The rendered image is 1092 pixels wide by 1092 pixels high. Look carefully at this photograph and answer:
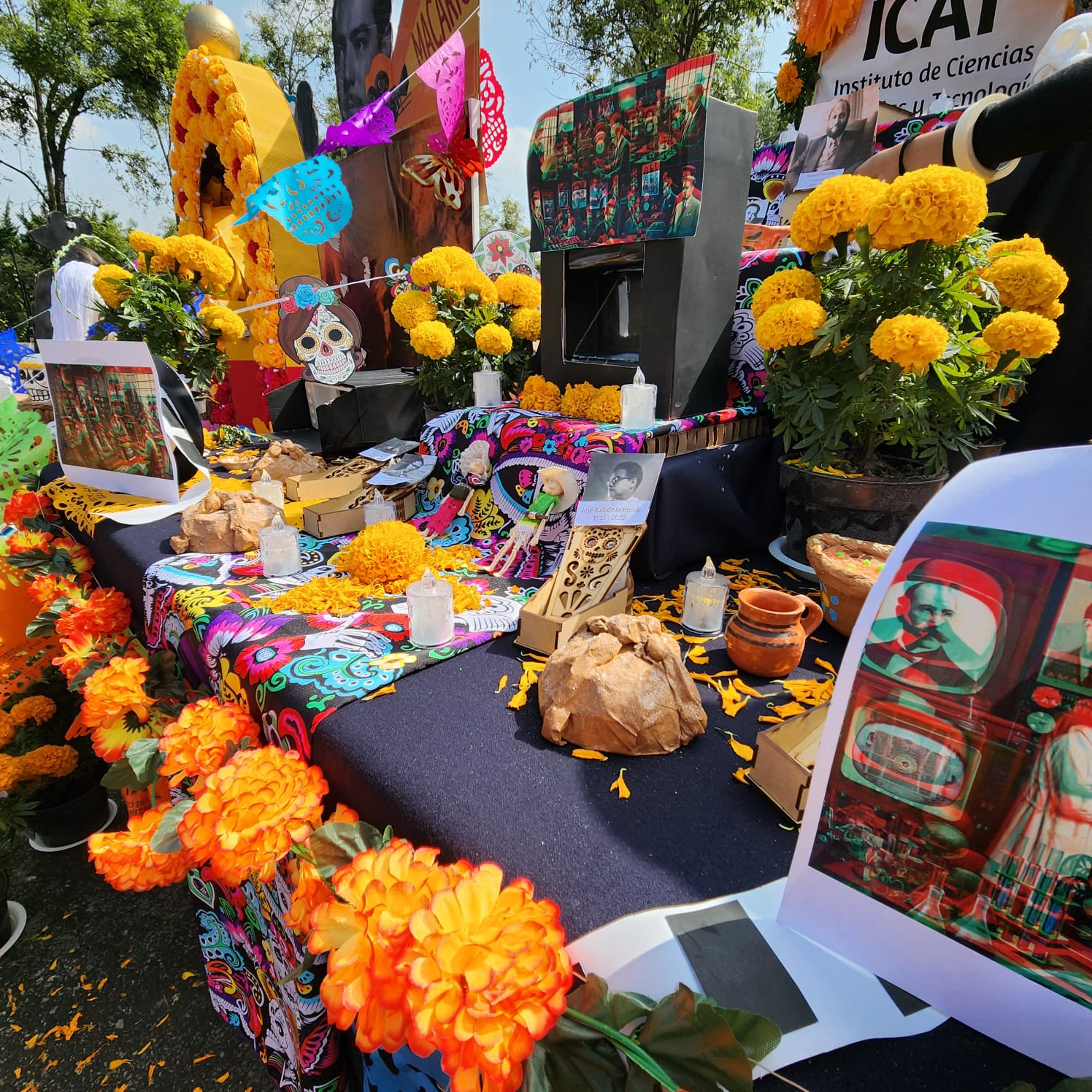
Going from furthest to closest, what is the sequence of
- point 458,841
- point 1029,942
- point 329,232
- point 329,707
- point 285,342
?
point 329,232 → point 285,342 → point 329,707 → point 458,841 → point 1029,942

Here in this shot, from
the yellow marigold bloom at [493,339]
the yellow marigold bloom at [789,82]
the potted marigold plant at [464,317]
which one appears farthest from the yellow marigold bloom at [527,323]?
the yellow marigold bloom at [789,82]

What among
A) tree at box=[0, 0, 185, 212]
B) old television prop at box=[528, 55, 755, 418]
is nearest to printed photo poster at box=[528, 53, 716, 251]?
old television prop at box=[528, 55, 755, 418]

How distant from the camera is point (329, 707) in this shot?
3.08 feet

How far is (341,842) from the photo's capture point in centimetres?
68

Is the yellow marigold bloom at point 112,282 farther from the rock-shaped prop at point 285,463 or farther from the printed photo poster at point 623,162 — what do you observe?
the printed photo poster at point 623,162

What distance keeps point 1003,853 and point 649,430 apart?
1.12 meters

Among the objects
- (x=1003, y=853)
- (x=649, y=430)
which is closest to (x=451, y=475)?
(x=649, y=430)

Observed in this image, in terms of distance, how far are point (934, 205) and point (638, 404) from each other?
680 millimetres

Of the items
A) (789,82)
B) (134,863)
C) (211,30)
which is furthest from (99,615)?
(211,30)

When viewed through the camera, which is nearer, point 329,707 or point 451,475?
point 329,707

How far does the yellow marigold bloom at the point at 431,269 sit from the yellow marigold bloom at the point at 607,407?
0.79 metres

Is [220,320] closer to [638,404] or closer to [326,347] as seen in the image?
[326,347]

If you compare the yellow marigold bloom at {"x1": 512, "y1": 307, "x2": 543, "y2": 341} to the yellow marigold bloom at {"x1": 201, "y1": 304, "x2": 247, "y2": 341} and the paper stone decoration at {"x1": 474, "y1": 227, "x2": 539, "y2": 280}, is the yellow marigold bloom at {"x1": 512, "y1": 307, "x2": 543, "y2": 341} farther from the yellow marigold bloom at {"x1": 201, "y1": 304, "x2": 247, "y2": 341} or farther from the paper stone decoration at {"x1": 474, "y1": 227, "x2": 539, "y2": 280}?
the yellow marigold bloom at {"x1": 201, "y1": 304, "x2": 247, "y2": 341}

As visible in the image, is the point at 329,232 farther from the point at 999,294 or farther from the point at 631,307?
the point at 999,294
